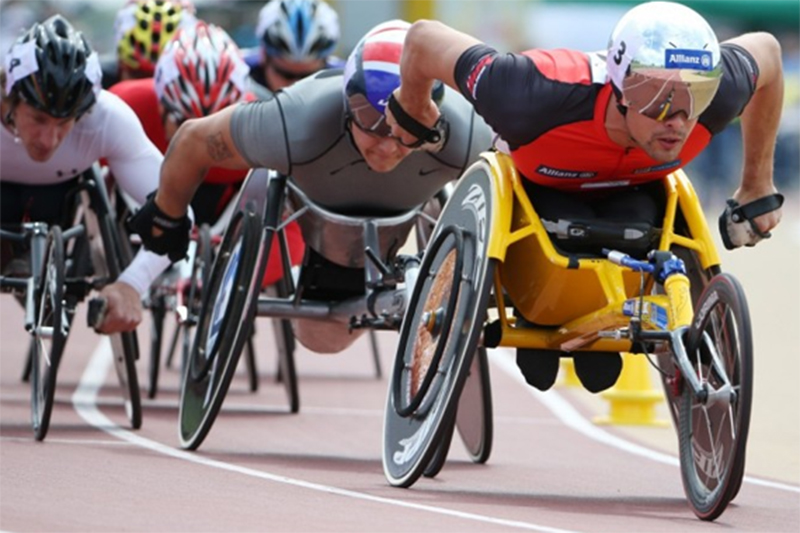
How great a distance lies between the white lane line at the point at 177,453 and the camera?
24.6 ft

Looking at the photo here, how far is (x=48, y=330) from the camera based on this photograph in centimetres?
1009

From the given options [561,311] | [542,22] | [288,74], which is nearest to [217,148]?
[561,311]

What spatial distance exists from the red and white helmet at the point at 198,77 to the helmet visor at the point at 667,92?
16.8 ft

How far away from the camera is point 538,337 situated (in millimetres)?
8508

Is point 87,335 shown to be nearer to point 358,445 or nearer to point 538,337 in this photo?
point 358,445

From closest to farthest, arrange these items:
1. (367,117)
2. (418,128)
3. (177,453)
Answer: (418,128) < (367,117) < (177,453)

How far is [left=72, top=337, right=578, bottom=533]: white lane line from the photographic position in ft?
24.6

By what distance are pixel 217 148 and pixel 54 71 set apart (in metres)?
1.08

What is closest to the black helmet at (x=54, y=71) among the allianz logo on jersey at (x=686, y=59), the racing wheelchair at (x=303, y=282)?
the racing wheelchair at (x=303, y=282)

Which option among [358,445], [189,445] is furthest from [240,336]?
[358,445]

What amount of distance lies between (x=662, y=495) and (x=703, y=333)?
4.82ft

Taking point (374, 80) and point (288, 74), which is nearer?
point (374, 80)

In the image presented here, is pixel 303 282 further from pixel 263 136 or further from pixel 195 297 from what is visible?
pixel 195 297

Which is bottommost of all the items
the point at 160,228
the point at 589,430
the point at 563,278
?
the point at 589,430
